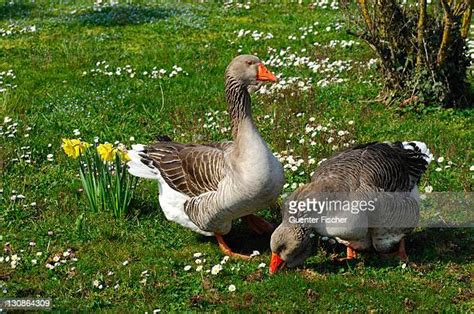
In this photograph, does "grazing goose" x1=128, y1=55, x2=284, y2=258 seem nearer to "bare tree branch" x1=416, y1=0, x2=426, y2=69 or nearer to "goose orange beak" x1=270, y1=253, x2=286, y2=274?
"goose orange beak" x1=270, y1=253, x2=286, y2=274

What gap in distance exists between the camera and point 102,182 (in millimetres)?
8078

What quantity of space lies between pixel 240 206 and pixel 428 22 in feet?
15.2

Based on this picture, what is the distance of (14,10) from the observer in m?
18.7

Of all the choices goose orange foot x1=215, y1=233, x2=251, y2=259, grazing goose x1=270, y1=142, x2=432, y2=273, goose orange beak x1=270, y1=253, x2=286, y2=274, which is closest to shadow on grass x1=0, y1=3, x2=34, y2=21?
goose orange foot x1=215, y1=233, x2=251, y2=259

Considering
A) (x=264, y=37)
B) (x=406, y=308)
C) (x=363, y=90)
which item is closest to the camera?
(x=406, y=308)

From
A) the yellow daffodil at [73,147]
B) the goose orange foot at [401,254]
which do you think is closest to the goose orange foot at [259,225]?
the goose orange foot at [401,254]

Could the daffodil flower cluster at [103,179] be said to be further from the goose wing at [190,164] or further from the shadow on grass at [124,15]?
the shadow on grass at [124,15]

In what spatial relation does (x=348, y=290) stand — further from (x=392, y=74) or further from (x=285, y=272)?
(x=392, y=74)

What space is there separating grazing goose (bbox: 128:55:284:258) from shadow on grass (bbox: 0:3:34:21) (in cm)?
1118

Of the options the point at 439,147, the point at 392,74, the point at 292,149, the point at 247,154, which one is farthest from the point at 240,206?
the point at 392,74

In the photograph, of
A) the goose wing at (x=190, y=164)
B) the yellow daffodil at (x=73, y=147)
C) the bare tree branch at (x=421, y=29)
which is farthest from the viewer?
the bare tree branch at (x=421, y=29)

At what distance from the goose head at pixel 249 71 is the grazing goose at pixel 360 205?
1.03 m

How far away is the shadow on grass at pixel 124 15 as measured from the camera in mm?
16984

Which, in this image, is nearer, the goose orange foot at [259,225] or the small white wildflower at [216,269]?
the small white wildflower at [216,269]
